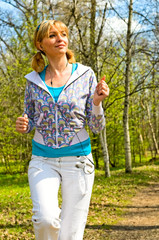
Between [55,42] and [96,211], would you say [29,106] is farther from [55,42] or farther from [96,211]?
[96,211]

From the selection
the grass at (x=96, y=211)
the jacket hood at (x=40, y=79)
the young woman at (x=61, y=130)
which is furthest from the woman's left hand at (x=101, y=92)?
the grass at (x=96, y=211)

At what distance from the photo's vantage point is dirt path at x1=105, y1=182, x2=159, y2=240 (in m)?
5.06

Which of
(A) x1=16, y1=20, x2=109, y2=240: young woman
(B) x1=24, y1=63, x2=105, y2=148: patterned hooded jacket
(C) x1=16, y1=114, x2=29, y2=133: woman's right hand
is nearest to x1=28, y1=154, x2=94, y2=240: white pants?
(A) x1=16, y1=20, x2=109, y2=240: young woman

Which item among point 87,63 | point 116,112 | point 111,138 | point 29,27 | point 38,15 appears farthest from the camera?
point 111,138

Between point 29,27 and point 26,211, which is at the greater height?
point 29,27

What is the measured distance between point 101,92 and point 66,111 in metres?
0.31

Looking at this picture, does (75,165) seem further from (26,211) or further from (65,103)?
(26,211)

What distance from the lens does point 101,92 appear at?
7.55 ft

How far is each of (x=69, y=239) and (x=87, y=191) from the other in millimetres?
383

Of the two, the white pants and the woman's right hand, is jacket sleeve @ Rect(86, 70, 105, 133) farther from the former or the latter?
the woman's right hand

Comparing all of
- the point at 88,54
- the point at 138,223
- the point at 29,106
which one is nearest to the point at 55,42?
the point at 29,106

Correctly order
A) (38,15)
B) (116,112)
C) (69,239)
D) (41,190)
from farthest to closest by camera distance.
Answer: (116,112) → (38,15) → (69,239) → (41,190)

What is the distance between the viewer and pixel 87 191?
237cm

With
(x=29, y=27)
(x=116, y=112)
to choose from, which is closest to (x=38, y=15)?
(x=29, y=27)
